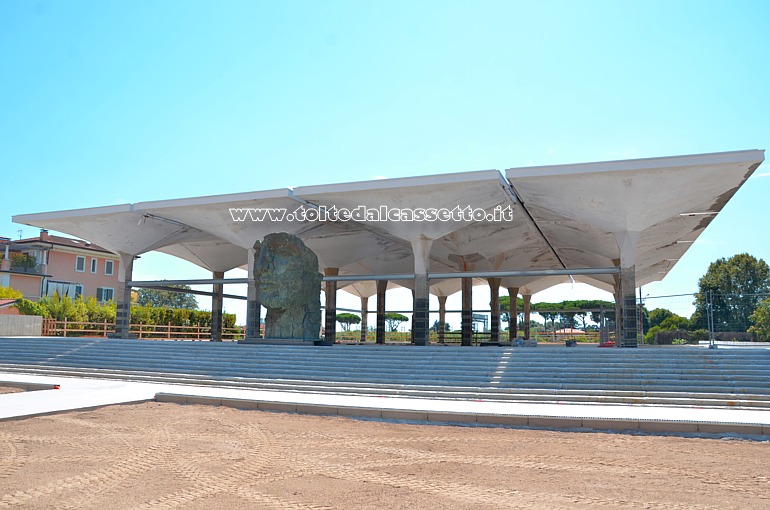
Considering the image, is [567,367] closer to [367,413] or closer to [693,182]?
[367,413]

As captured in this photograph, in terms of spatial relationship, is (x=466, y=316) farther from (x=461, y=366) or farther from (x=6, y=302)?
(x=6, y=302)

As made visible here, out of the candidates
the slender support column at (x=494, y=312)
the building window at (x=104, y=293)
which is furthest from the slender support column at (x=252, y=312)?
the building window at (x=104, y=293)

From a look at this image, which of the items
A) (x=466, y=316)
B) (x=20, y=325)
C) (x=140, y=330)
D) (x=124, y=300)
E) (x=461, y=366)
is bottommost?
(x=461, y=366)

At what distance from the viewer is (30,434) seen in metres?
7.78

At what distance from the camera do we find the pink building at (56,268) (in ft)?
123

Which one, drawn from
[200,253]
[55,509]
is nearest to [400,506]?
[55,509]

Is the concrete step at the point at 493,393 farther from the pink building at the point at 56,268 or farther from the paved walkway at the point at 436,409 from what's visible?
the pink building at the point at 56,268

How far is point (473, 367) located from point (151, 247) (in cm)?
1905

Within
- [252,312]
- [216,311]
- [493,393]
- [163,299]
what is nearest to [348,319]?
[163,299]

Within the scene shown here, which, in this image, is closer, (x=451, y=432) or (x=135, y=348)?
(x=451, y=432)

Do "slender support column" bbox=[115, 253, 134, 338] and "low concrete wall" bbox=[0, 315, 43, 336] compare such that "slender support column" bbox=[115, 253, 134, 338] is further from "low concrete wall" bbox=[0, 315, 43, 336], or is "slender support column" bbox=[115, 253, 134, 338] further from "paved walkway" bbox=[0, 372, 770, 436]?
"paved walkway" bbox=[0, 372, 770, 436]

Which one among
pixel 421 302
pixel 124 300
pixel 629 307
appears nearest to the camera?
pixel 629 307

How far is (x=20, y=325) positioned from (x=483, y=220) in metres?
22.0

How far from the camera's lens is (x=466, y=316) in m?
28.4
